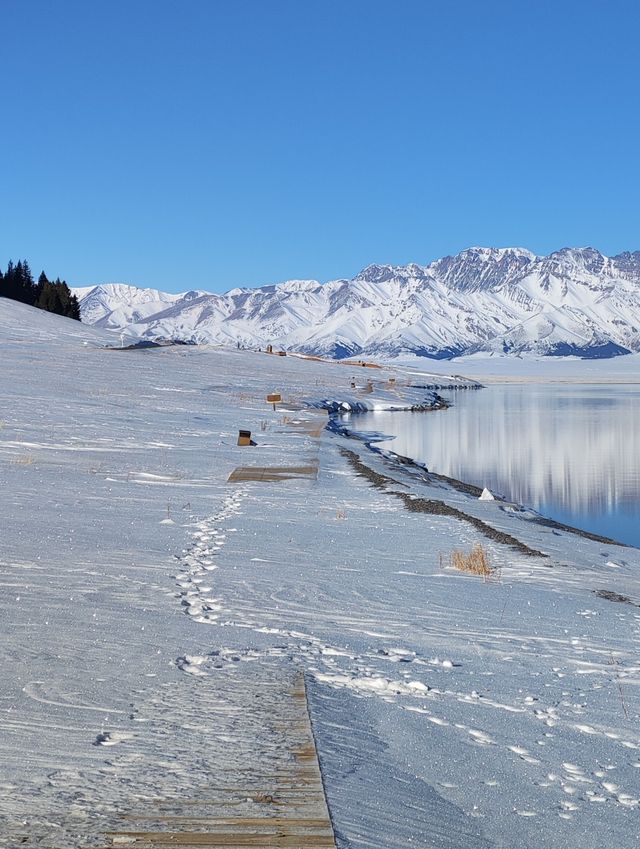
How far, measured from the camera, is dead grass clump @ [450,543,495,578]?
13.1 meters

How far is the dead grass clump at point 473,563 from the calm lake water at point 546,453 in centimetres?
A: 1116

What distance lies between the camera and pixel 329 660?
8344 millimetres

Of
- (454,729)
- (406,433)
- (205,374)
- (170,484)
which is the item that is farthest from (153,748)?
(205,374)

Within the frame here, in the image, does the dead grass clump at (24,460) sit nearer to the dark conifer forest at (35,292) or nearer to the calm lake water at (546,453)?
the calm lake water at (546,453)

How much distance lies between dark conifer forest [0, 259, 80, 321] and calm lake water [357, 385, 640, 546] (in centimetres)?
7398

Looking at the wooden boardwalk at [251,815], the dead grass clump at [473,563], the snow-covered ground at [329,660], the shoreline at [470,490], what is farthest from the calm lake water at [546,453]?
the wooden boardwalk at [251,815]

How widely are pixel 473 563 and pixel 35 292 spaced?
140868 mm

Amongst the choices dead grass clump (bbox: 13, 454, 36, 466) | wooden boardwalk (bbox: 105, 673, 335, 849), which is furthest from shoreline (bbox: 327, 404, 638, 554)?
wooden boardwalk (bbox: 105, 673, 335, 849)

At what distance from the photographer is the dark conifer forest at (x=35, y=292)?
135625 millimetres

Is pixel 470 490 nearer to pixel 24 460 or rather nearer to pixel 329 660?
pixel 24 460

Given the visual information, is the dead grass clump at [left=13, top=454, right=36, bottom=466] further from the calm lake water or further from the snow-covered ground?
the calm lake water

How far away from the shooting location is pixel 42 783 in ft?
18.0

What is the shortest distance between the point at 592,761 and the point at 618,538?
1832 cm

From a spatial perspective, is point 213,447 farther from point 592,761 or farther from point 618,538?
point 592,761
